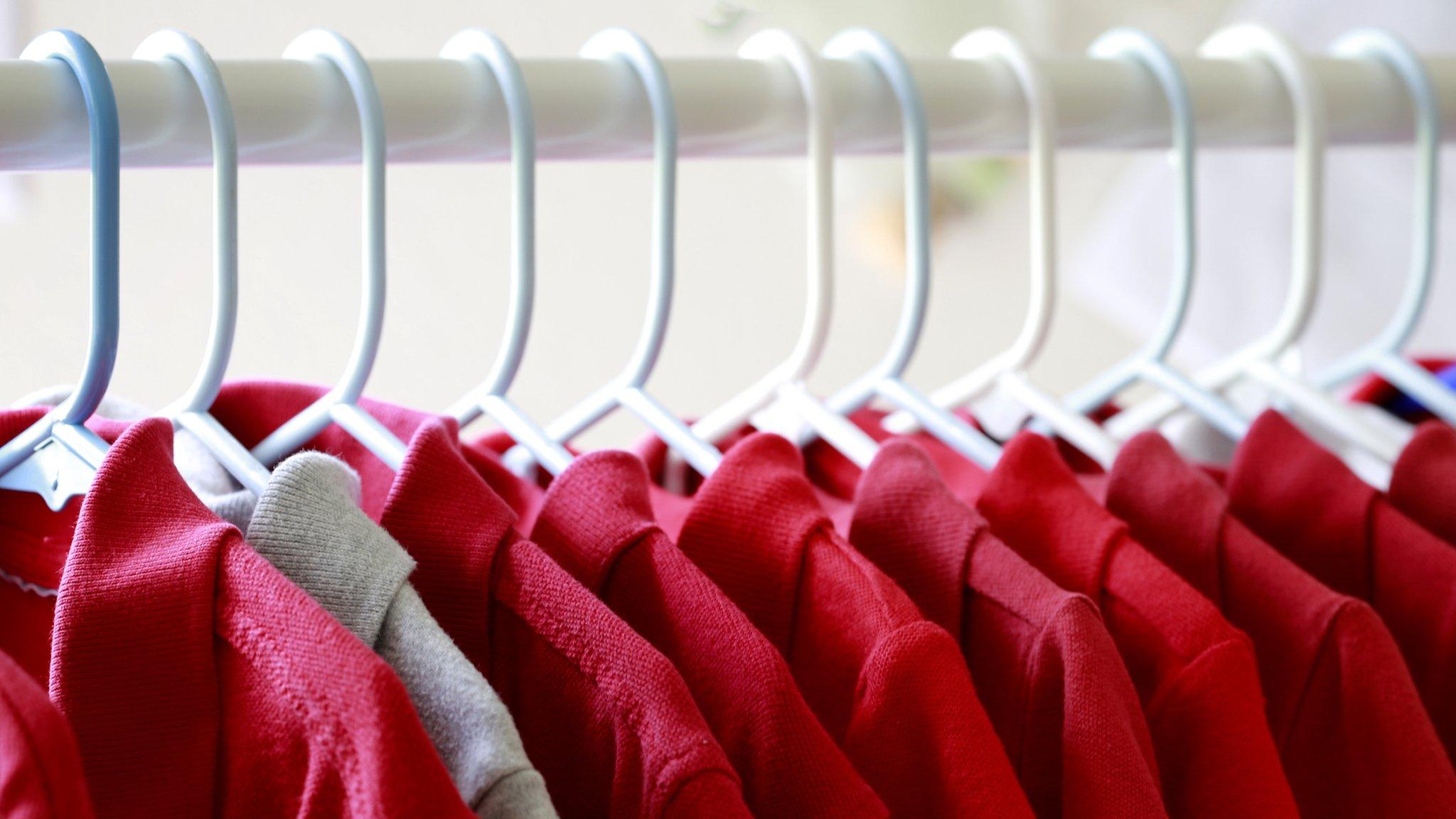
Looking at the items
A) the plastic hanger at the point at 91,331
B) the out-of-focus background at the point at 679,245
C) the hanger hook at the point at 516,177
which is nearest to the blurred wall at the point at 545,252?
the out-of-focus background at the point at 679,245

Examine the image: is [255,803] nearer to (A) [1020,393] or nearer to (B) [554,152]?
(B) [554,152]

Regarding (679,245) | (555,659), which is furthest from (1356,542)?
(679,245)

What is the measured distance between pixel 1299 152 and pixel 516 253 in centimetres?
36

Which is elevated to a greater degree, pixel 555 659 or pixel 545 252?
pixel 555 659

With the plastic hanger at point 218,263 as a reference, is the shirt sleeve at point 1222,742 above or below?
below

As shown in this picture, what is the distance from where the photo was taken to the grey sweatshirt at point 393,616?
0.34m

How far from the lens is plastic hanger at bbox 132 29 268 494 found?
420 millimetres

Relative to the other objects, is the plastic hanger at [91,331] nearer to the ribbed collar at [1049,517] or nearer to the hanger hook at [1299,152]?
the ribbed collar at [1049,517]

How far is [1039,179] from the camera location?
58 centimetres

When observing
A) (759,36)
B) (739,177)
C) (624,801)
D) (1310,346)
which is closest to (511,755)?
(624,801)

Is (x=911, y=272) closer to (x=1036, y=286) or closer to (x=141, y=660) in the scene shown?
(x=1036, y=286)

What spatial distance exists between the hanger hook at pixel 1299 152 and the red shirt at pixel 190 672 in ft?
1.59

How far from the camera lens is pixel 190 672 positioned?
349 millimetres

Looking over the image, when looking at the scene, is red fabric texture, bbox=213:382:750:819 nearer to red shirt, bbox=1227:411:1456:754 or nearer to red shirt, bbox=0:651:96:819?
red shirt, bbox=0:651:96:819
